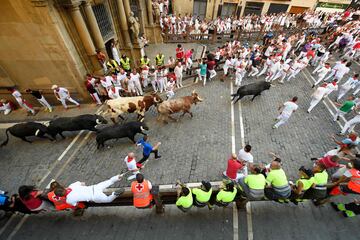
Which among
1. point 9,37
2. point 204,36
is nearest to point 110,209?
point 9,37

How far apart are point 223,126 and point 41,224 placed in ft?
26.1

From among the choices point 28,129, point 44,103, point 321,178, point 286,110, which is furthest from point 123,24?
point 321,178

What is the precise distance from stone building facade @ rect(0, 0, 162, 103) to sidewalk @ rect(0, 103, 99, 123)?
66 centimetres

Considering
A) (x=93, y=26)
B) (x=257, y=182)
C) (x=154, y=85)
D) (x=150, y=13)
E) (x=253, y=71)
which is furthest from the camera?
(x=150, y=13)

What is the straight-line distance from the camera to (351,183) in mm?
4949

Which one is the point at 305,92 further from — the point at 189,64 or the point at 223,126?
the point at 189,64

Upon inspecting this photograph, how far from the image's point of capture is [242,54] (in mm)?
11977

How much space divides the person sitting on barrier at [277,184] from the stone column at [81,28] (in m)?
10.8

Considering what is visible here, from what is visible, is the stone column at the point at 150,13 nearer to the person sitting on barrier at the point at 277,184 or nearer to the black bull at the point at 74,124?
the black bull at the point at 74,124

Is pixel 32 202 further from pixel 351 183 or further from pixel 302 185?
pixel 351 183

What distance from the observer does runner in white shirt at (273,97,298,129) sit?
7667 millimetres

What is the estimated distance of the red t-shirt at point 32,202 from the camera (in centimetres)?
500

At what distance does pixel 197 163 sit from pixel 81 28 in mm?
9221

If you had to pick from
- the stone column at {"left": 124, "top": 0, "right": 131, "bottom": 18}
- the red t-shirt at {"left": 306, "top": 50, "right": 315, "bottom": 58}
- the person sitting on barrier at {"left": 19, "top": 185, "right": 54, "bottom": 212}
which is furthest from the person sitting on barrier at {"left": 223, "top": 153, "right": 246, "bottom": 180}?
the stone column at {"left": 124, "top": 0, "right": 131, "bottom": 18}
